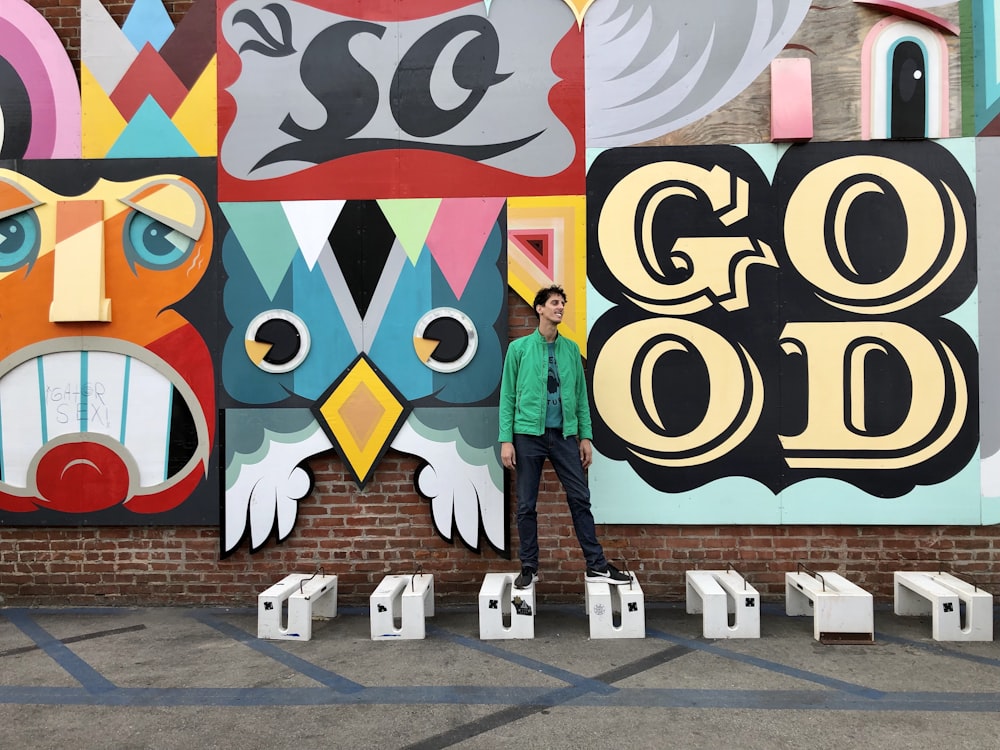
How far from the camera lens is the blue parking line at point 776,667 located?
3.77m

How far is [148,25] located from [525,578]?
17.4 ft

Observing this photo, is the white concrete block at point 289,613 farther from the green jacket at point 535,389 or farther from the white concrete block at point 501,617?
the green jacket at point 535,389

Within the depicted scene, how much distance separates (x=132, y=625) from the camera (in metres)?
5.04

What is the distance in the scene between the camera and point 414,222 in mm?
5406

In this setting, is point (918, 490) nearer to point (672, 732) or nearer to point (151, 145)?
point (672, 732)

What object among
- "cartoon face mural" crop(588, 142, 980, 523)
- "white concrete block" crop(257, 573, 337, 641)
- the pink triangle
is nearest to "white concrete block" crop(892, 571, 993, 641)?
"cartoon face mural" crop(588, 142, 980, 523)

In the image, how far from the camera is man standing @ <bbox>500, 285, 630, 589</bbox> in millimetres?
4906

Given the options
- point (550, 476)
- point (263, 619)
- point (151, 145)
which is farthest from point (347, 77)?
point (263, 619)

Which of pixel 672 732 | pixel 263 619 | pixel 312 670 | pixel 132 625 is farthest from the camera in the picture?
pixel 132 625

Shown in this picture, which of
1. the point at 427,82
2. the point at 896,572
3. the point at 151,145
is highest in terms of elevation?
the point at 427,82

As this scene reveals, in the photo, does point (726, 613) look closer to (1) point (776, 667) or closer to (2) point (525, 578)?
(1) point (776, 667)

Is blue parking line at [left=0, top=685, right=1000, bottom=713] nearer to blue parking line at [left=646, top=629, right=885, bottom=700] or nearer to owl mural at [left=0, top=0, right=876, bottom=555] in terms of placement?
blue parking line at [left=646, top=629, right=885, bottom=700]

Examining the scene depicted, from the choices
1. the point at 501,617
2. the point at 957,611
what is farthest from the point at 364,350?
the point at 957,611

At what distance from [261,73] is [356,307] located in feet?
6.76
